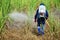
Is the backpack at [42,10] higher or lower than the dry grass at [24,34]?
higher

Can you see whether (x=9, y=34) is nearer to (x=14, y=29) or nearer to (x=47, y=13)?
(x=14, y=29)

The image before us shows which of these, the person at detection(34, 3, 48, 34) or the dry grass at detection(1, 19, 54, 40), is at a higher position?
the person at detection(34, 3, 48, 34)

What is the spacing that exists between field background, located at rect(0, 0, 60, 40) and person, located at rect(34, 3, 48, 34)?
3 centimetres

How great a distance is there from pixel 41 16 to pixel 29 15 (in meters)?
0.08

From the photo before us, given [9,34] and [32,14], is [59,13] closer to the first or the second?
[32,14]

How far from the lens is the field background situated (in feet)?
7.34

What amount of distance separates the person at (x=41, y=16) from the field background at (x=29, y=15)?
1.1 inches

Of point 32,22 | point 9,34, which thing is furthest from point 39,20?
point 9,34

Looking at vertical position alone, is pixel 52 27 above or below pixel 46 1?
below

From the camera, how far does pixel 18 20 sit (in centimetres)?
228

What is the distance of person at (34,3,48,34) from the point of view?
223cm

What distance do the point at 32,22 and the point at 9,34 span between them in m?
0.16

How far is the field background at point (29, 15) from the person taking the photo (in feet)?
7.34

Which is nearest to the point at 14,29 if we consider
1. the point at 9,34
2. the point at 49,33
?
the point at 9,34
